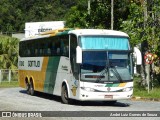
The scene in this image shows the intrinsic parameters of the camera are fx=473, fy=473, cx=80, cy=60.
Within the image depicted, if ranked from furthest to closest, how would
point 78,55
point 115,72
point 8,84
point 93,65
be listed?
point 8,84, point 115,72, point 93,65, point 78,55

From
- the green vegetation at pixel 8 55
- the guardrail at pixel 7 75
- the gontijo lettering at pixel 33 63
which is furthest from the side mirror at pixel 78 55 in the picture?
the green vegetation at pixel 8 55

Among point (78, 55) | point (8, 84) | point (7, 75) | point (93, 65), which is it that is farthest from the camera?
point (7, 75)

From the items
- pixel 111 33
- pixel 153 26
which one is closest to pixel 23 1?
pixel 153 26

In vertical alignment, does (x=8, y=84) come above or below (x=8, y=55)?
below

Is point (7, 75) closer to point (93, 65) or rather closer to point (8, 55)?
point (8, 55)

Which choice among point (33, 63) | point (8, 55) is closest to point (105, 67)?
point (33, 63)

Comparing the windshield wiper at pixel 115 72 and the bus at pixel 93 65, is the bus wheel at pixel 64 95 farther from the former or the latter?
the windshield wiper at pixel 115 72

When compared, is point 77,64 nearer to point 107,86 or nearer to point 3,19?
point 107,86

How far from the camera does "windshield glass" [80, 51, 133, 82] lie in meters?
20.4

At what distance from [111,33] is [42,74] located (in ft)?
20.1

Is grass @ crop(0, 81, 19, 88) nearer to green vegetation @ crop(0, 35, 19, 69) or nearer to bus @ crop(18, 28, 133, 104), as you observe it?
green vegetation @ crop(0, 35, 19, 69)

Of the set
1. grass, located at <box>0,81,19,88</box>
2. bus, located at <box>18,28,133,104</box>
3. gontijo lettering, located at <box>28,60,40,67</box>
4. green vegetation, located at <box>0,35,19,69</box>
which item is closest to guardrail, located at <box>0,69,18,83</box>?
grass, located at <box>0,81,19,88</box>

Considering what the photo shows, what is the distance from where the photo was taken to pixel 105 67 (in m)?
20.5

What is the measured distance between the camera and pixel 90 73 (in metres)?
20.4
